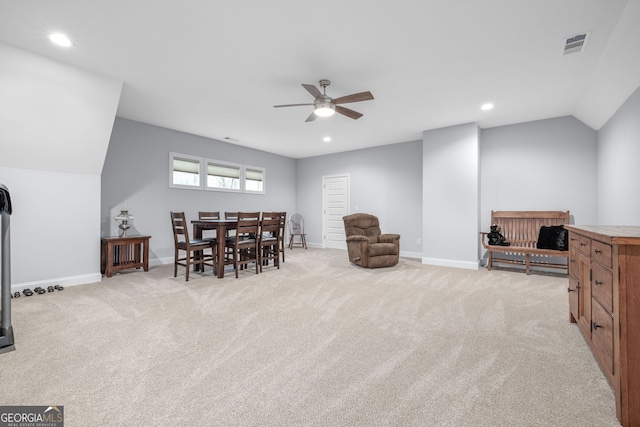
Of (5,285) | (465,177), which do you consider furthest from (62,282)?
(465,177)

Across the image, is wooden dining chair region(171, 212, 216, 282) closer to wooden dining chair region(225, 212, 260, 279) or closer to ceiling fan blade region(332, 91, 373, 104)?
wooden dining chair region(225, 212, 260, 279)

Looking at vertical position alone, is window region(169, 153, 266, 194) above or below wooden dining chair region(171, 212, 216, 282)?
above

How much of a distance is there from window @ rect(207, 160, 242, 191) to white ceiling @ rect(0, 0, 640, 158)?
187 centimetres

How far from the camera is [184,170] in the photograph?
19.6 ft

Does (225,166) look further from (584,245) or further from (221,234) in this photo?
(584,245)

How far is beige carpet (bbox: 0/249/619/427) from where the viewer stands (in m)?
1.42

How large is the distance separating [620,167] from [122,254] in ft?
23.3

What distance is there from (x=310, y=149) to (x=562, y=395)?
664 centimetres

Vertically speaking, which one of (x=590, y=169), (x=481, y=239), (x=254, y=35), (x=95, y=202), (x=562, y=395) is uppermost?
(x=254, y=35)

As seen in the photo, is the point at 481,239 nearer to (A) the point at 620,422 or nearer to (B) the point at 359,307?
(B) the point at 359,307

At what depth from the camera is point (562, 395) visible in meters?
1.54

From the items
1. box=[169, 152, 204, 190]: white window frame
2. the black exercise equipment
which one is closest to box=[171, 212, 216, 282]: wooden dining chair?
box=[169, 152, 204, 190]: white window frame

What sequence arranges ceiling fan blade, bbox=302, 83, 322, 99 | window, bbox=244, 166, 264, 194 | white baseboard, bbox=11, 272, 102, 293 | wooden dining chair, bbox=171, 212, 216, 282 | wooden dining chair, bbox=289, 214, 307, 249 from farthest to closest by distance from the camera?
wooden dining chair, bbox=289, 214, 307, 249, window, bbox=244, 166, 264, 194, wooden dining chair, bbox=171, 212, 216, 282, white baseboard, bbox=11, 272, 102, 293, ceiling fan blade, bbox=302, 83, 322, 99

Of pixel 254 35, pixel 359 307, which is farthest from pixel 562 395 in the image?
pixel 254 35
